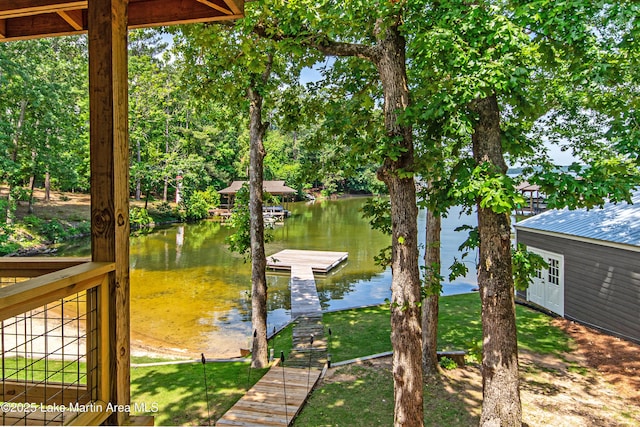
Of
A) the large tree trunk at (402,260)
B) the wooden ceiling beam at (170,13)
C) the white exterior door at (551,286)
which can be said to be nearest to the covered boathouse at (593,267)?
the white exterior door at (551,286)

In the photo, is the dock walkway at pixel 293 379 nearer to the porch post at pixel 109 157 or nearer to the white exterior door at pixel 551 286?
the porch post at pixel 109 157

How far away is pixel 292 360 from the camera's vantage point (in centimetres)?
785

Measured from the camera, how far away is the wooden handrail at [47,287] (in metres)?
1.36

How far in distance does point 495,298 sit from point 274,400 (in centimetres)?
352

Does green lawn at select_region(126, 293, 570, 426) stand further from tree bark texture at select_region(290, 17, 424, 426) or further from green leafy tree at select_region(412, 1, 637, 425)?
tree bark texture at select_region(290, 17, 424, 426)

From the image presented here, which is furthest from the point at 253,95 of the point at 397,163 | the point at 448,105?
the point at 448,105

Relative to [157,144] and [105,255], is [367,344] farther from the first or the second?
[157,144]

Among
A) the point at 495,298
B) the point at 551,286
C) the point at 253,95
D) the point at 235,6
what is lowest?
the point at 551,286

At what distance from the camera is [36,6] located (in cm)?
220

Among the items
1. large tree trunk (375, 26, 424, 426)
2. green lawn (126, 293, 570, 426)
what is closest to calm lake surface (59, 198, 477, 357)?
large tree trunk (375, 26, 424, 426)

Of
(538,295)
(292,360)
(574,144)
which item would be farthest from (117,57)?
(538,295)

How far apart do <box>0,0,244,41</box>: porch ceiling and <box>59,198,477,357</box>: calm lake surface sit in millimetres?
4542

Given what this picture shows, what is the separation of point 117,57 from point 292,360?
23.2ft

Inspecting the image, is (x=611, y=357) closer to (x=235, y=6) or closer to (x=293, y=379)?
(x=293, y=379)
